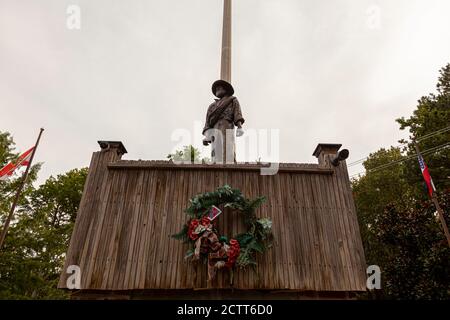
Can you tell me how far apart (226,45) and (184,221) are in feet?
26.7

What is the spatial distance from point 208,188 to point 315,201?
2.38m

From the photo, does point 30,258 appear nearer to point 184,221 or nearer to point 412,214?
point 184,221

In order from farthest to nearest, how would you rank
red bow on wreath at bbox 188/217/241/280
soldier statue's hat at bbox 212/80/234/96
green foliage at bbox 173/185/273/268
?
soldier statue's hat at bbox 212/80/234/96
green foliage at bbox 173/185/273/268
red bow on wreath at bbox 188/217/241/280

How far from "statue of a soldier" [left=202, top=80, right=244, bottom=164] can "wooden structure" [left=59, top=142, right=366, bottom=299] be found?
1513mm

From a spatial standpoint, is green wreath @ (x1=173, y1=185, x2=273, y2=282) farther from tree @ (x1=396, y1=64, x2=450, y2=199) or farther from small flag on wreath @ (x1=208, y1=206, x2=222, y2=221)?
tree @ (x1=396, y1=64, x2=450, y2=199)

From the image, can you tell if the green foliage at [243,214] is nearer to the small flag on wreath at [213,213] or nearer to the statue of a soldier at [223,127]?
the small flag on wreath at [213,213]

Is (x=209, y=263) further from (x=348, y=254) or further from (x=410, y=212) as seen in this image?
(x=410, y=212)

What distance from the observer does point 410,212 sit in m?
13.5

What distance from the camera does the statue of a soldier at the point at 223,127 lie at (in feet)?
25.5

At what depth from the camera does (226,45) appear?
437 inches

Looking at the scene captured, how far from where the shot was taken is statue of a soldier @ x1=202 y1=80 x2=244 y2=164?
25.5ft

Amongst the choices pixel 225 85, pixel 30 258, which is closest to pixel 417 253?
pixel 225 85

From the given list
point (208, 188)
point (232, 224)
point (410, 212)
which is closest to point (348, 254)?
point (232, 224)

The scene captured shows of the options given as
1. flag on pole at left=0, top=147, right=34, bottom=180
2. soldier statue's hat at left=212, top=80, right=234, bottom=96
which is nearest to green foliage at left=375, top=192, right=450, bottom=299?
soldier statue's hat at left=212, top=80, right=234, bottom=96
